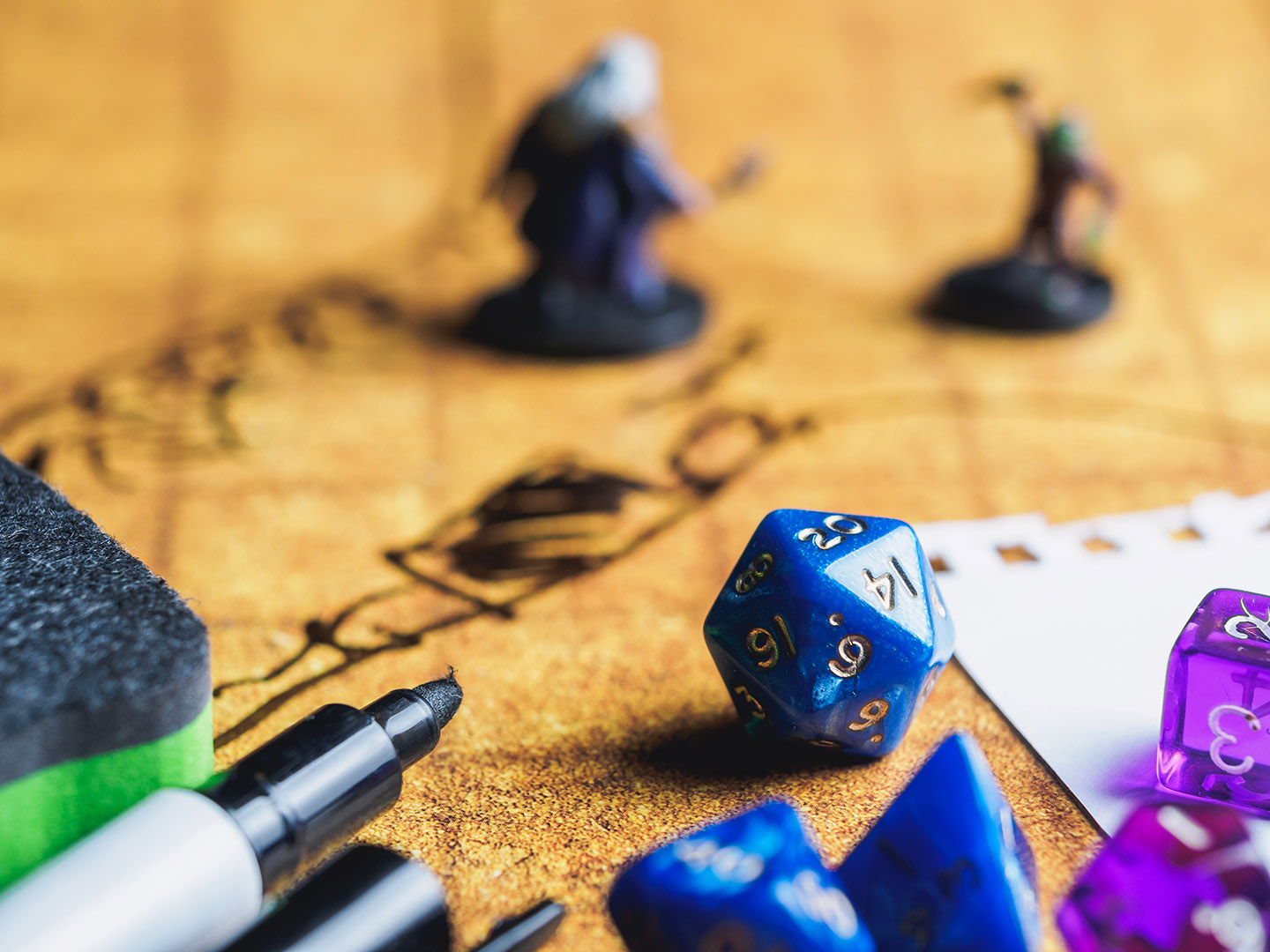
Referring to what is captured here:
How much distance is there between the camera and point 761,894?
35 cm

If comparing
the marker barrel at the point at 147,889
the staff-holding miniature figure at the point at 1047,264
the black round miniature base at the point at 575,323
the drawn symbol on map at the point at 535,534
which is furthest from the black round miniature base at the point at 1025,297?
the marker barrel at the point at 147,889

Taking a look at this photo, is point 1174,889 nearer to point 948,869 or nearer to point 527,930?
point 948,869

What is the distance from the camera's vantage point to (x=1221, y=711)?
0.45 metres

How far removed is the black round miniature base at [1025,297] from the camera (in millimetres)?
861

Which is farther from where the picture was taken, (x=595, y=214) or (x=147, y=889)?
A: (x=595, y=214)

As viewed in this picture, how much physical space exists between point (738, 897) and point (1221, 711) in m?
0.20

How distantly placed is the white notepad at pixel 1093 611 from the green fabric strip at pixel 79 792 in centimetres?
31

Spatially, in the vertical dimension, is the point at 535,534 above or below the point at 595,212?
below

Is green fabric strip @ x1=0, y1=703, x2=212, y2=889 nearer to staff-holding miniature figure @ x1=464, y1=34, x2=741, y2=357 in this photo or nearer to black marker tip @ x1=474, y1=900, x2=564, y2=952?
black marker tip @ x1=474, y1=900, x2=564, y2=952

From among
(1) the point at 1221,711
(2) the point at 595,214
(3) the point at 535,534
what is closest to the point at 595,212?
(2) the point at 595,214

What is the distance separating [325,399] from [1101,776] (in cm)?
49

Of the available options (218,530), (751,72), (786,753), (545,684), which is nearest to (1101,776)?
(786,753)

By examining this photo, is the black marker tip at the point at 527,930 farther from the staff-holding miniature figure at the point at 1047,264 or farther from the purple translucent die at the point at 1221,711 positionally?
the staff-holding miniature figure at the point at 1047,264

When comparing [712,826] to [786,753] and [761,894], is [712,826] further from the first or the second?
[786,753]
